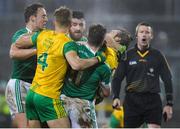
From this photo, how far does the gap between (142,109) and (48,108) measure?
2331 millimetres

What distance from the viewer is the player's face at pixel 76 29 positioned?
9.73 m

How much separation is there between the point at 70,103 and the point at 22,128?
971mm

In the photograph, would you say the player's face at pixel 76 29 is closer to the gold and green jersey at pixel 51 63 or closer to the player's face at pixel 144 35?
the gold and green jersey at pixel 51 63

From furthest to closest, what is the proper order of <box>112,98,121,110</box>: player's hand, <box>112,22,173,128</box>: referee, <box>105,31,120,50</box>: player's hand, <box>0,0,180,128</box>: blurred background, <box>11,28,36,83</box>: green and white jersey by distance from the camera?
<box>0,0,180,128</box>: blurred background
<box>112,22,173,128</box>: referee
<box>112,98,121,110</box>: player's hand
<box>11,28,36,83</box>: green and white jersey
<box>105,31,120,50</box>: player's hand

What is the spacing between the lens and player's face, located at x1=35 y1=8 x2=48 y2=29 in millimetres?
9781

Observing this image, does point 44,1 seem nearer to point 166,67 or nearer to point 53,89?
point 166,67

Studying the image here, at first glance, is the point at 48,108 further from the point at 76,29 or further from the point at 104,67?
the point at 76,29

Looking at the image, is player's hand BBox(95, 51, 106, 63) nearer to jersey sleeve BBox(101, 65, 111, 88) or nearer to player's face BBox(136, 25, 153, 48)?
jersey sleeve BBox(101, 65, 111, 88)

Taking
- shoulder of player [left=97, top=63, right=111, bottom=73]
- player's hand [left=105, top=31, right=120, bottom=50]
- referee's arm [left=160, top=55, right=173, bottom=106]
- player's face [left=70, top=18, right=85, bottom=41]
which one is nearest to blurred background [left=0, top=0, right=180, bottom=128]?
referee's arm [left=160, top=55, right=173, bottom=106]

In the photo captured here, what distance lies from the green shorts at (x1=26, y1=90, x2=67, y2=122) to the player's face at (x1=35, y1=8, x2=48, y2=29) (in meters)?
1.10

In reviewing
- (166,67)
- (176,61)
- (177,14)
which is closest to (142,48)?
(166,67)

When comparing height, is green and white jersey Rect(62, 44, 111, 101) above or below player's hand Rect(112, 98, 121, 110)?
above

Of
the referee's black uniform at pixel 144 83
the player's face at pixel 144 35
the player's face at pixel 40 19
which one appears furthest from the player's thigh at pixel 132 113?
the player's face at pixel 40 19

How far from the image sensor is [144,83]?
10.8 metres
